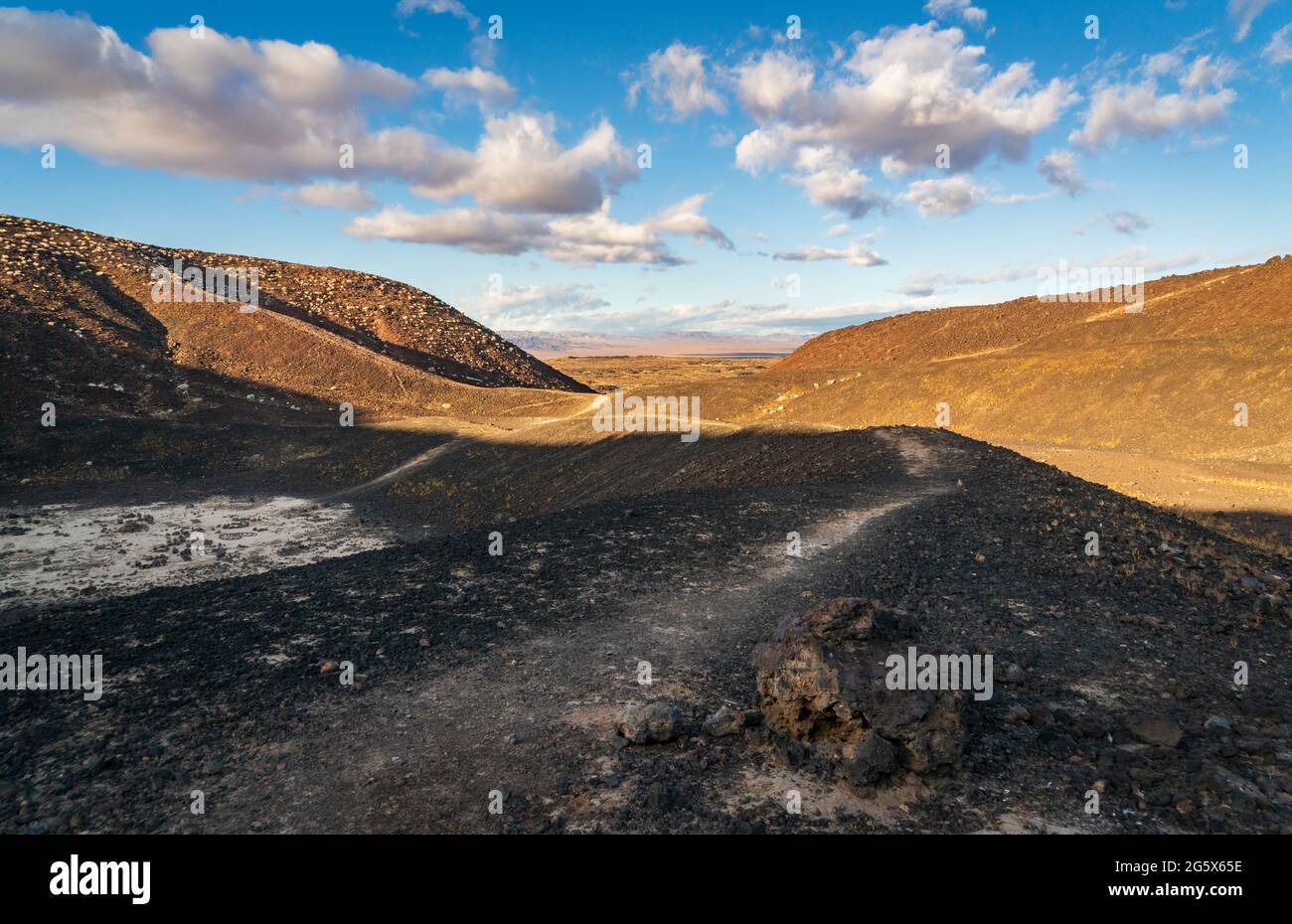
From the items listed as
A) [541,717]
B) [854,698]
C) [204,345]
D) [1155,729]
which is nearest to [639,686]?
[541,717]

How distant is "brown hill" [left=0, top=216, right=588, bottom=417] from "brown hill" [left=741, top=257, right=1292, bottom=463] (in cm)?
2789

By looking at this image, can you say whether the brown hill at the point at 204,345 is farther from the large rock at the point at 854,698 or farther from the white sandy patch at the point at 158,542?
the large rock at the point at 854,698

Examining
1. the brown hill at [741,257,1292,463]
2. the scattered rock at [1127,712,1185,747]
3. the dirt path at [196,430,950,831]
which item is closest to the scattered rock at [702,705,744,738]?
the dirt path at [196,430,950,831]

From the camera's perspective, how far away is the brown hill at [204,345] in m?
41.5

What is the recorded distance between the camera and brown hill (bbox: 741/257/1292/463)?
34562 millimetres

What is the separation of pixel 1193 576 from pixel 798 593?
20.1ft

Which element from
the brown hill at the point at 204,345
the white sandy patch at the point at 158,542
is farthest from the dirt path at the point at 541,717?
the brown hill at the point at 204,345

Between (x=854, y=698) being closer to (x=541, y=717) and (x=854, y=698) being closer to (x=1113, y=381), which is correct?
(x=541, y=717)

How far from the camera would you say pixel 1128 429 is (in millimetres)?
36500

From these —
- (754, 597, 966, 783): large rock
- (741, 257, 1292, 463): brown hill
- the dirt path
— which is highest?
(741, 257, 1292, 463): brown hill

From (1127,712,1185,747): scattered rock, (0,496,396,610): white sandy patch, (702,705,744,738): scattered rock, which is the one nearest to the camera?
(1127,712,1185,747): scattered rock

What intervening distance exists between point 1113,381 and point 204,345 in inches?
2544

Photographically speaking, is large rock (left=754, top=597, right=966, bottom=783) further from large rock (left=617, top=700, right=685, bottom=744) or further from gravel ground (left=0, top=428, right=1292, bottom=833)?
large rock (left=617, top=700, right=685, bottom=744)
